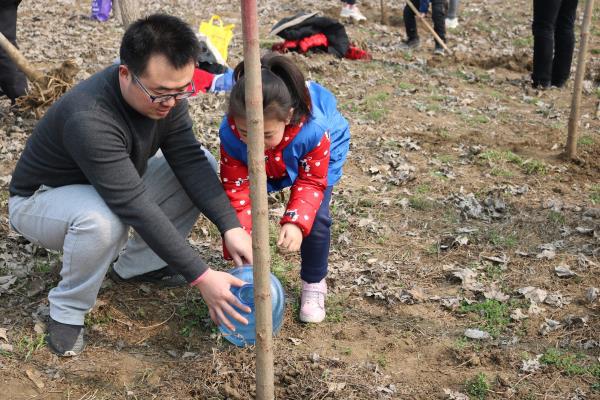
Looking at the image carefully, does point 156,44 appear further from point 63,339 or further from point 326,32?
point 326,32

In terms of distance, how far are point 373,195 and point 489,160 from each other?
49.8 inches

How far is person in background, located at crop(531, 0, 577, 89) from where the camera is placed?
7.48 metres

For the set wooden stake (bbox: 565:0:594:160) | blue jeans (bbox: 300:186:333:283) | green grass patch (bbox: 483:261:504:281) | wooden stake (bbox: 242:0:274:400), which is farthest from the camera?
wooden stake (bbox: 565:0:594:160)

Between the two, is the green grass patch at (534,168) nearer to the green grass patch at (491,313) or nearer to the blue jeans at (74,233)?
the green grass patch at (491,313)

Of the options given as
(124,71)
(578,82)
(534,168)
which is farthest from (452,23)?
(124,71)

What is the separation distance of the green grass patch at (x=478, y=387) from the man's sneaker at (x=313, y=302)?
86 cm

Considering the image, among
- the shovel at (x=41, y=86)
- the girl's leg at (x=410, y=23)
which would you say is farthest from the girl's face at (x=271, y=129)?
the girl's leg at (x=410, y=23)

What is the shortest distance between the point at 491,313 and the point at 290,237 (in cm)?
127

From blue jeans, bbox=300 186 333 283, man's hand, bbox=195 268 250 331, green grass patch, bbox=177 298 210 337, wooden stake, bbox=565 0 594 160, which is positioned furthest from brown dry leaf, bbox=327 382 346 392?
Result: wooden stake, bbox=565 0 594 160

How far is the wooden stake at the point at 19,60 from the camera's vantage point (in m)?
5.52

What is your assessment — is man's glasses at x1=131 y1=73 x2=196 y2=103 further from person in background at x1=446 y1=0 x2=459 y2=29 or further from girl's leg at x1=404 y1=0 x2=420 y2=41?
person in background at x1=446 y1=0 x2=459 y2=29

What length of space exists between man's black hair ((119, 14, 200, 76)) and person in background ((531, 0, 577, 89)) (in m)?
5.85

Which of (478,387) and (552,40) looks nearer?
(478,387)

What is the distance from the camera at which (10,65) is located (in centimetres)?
608
